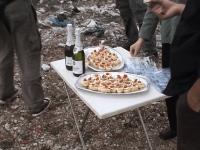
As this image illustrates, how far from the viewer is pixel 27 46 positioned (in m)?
3.56

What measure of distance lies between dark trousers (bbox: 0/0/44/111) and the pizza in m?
1.11

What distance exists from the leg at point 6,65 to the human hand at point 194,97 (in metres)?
2.30

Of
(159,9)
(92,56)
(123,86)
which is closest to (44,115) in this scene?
(92,56)

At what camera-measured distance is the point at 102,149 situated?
→ 339 cm

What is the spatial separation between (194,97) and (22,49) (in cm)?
219

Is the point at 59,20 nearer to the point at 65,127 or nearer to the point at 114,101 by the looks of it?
the point at 65,127

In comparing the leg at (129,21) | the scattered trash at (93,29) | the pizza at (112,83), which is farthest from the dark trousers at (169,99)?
the scattered trash at (93,29)

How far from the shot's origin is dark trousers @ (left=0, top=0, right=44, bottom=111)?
11.1 ft

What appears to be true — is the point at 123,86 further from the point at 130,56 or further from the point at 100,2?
the point at 100,2

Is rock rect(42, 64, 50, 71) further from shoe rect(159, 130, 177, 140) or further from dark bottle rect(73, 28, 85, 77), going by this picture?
dark bottle rect(73, 28, 85, 77)

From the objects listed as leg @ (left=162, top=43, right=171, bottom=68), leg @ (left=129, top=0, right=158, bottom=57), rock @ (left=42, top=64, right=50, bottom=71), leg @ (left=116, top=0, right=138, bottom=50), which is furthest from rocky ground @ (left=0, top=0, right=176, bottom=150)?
leg @ (left=116, top=0, right=138, bottom=50)

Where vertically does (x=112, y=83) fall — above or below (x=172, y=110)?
above

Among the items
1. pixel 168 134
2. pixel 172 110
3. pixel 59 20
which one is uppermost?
pixel 172 110

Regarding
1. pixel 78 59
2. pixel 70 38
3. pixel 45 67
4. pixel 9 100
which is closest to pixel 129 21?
pixel 45 67
